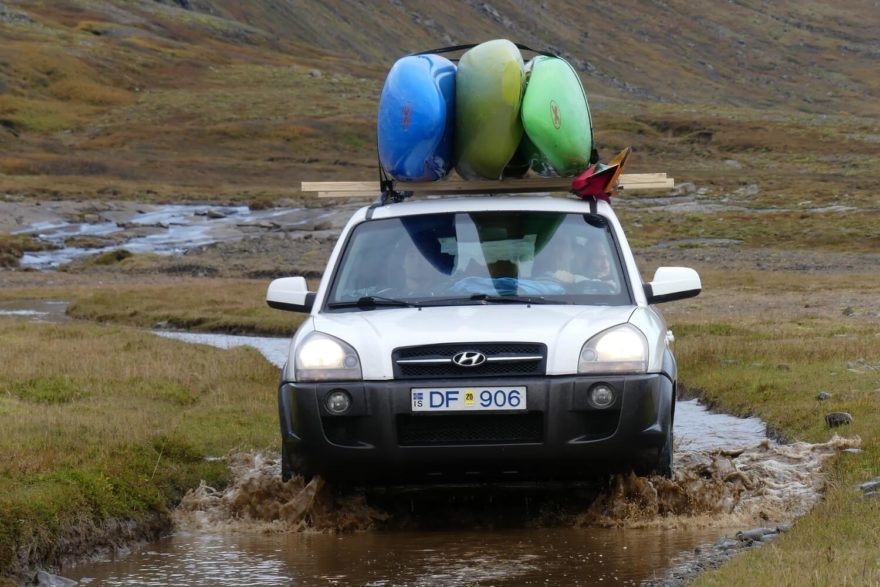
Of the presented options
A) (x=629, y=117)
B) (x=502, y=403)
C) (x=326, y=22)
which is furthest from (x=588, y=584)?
(x=326, y=22)

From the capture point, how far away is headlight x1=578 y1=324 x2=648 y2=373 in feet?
25.0

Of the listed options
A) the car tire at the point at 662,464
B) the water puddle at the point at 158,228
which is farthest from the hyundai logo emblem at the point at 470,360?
the water puddle at the point at 158,228

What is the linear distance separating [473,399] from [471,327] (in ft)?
1.41

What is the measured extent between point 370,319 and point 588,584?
6.87 feet

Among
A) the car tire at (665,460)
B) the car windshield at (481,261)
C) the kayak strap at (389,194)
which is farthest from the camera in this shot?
the kayak strap at (389,194)

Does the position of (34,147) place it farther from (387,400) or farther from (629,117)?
(387,400)

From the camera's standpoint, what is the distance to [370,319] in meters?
8.11

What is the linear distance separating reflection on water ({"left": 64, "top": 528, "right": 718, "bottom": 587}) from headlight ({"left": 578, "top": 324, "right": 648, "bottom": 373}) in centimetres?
95

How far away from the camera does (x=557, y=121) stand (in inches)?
376

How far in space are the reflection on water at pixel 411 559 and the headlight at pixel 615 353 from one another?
947 millimetres

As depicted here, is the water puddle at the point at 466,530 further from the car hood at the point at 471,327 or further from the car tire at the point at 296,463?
the car hood at the point at 471,327

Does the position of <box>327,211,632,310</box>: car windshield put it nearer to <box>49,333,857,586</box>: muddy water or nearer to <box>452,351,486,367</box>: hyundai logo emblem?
<box>452,351,486,367</box>: hyundai logo emblem

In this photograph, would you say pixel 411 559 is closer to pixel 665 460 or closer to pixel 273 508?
pixel 273 508

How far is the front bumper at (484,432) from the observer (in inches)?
297
